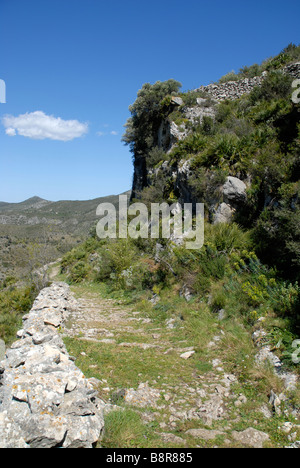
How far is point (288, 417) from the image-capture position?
3.09m

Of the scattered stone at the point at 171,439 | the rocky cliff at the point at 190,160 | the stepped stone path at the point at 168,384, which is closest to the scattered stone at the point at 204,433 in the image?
the stepped stone path at the point at 168,384

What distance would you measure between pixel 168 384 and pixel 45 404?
2035mm

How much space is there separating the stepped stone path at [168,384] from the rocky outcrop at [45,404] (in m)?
0.74

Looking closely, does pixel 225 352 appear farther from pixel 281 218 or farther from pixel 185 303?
pixel 281 218

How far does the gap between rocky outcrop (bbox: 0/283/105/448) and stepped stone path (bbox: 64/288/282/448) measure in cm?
74

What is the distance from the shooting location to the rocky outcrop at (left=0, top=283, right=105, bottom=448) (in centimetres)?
227

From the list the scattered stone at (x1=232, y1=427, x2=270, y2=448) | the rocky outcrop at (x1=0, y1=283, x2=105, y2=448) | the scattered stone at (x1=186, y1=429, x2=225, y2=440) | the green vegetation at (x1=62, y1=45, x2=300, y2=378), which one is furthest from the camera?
the green vegetation at (x1=62, y1=45, x2=300, y2=378)

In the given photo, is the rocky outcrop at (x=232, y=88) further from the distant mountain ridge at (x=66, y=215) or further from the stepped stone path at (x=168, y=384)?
the distant mountain ridge at (x=66, y=215)

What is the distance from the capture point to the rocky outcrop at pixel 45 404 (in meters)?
2.27

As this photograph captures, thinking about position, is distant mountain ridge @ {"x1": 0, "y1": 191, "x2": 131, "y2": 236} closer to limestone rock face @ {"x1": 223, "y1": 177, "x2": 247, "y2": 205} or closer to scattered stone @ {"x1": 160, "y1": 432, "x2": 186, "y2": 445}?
limestone rock face @ {"x1": 223, "y1": 177, "x2": 247, "y2": 205}

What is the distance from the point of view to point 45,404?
8.34 ft

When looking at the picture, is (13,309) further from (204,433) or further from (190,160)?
(190,160)

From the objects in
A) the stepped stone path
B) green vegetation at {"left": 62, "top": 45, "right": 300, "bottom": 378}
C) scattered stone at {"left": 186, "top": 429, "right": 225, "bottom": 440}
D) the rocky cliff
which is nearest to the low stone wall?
the rocky cliff
